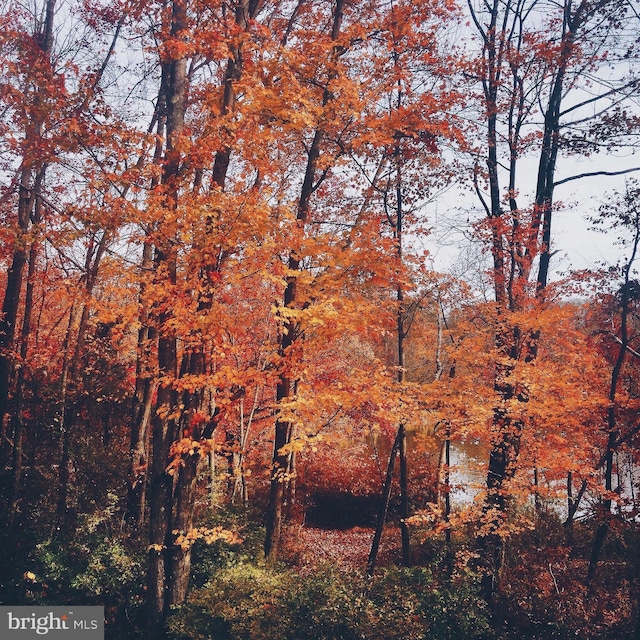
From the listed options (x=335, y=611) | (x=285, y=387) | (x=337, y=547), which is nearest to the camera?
(x=335, y=611)

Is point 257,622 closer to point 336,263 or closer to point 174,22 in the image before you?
point 336,263

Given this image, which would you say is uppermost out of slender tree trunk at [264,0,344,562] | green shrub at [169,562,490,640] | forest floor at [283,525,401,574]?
slender tree trunk at [264,0,344,562]

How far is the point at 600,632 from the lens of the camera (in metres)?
7.70

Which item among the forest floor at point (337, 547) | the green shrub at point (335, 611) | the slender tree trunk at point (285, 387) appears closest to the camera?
the green shrub at point (335, 611)

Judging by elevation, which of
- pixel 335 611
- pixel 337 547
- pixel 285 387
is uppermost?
pixel 285 387

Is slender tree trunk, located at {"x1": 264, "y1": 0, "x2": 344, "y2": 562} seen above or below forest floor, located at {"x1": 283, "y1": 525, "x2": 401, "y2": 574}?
above

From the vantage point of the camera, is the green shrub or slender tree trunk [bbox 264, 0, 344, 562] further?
slender tree trunk [bbox 264, 0, 344, 562]

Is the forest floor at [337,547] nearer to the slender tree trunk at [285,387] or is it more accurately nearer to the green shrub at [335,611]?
the slender tree trunk at [285,387]

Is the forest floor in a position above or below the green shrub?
below

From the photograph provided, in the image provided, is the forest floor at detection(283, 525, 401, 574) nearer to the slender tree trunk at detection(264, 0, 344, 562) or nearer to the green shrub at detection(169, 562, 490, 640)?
the slender tree trunk at detection(264, 0, 344, 562)

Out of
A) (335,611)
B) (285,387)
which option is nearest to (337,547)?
(285,387)

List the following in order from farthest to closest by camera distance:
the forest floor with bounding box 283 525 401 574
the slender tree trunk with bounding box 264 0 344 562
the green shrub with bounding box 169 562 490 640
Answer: the forest floor with bounding box 283 525 401 574
the slender tree trunk with bounding box 264 0 344 562
the green shrub with bounding box 169 562 490 640

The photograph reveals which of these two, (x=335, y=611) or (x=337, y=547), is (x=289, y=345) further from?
(x=337, y=547)

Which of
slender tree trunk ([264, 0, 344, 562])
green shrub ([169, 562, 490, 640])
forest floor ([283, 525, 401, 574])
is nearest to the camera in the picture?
green shrub ([169, 562, 490, 640])
